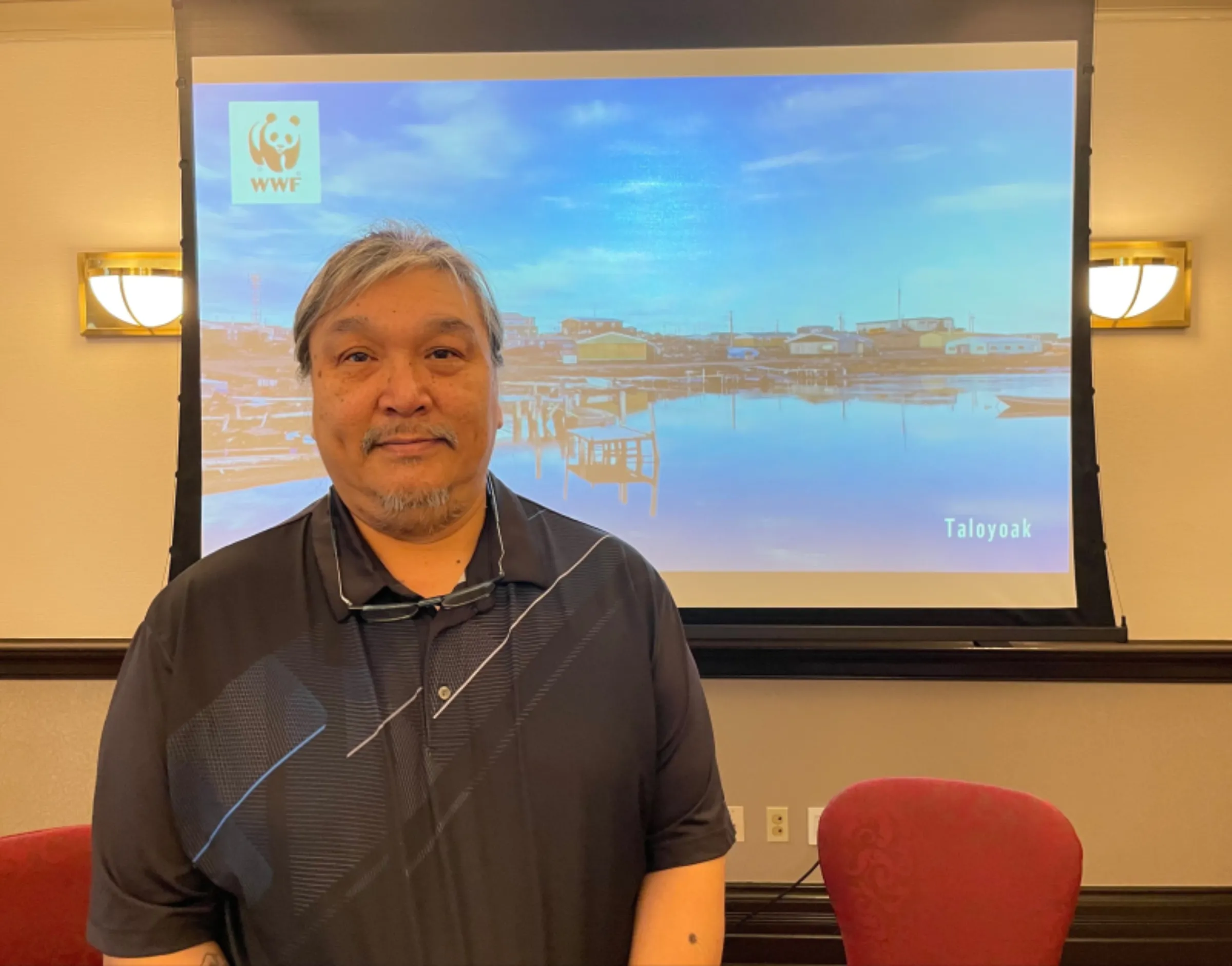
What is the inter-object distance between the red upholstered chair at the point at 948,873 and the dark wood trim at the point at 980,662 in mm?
692

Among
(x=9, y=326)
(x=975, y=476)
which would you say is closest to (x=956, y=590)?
(x=975, y=476)

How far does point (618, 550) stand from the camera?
118 cm

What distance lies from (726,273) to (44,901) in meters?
1.88

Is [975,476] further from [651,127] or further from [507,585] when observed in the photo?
[507,585]

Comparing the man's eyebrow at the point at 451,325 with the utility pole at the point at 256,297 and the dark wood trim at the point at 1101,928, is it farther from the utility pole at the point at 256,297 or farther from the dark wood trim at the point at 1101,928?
the dark wood trim at the point at 1101,928

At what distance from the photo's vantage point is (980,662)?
2.24 m

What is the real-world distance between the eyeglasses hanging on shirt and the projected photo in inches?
44.3

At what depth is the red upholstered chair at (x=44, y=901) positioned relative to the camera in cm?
126

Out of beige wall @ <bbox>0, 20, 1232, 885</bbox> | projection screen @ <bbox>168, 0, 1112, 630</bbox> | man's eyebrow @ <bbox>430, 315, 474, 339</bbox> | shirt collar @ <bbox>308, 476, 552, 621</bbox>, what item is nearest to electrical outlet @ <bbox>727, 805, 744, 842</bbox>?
beige wall @ <bbox>0, 20, 1232, 885</bbox>

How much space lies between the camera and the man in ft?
3.19

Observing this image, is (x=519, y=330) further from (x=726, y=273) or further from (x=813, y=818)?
(x=813, y=818)

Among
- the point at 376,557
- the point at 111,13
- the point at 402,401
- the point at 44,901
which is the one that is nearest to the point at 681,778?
the point at 376,557

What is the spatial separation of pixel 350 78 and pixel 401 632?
5.51ft

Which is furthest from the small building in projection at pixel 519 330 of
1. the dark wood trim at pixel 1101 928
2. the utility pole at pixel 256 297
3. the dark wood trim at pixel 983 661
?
the dark wood trim at pixel 1101 928
